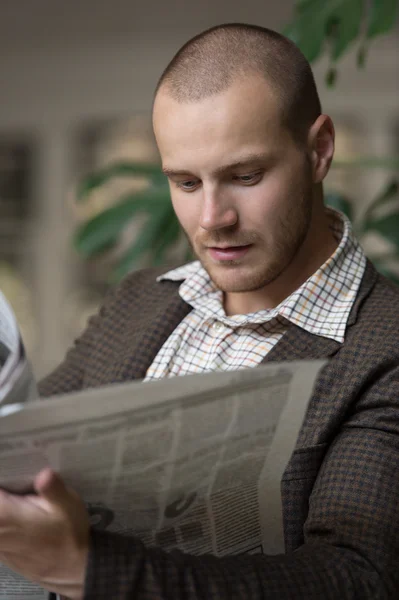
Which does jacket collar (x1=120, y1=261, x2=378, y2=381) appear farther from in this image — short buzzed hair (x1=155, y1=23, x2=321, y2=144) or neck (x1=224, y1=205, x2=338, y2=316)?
short buzzed hair (x1=155, y1=23, x2=321, y2=144)

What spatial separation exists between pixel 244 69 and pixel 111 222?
0.85 m

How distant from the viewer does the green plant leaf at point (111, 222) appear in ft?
5.69

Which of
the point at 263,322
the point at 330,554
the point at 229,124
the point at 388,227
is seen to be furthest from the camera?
the point at 388,227

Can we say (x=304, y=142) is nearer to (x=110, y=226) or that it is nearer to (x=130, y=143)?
(x=110, y=226)

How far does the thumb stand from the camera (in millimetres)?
607

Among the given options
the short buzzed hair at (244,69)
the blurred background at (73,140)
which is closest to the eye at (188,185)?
the short buzzed hair at (244,69)

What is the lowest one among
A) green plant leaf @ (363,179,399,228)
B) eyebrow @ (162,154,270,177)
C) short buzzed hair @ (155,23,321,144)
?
green plant leaf @ (363,179,399,228)

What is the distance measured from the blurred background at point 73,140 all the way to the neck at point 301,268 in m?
4.26

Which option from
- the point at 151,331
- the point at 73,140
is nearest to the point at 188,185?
the point at 151,331

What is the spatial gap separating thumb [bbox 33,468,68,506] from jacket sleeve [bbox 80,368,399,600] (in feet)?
0.21

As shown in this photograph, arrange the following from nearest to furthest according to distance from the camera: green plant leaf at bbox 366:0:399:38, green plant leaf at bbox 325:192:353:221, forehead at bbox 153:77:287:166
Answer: forehead at bbox 153:77:287:166, green plant leaf at bbox 366:0:399:38, green plant leaf at bbox 325:192:353:221

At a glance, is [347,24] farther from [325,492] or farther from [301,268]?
[325,492]

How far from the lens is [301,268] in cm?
111

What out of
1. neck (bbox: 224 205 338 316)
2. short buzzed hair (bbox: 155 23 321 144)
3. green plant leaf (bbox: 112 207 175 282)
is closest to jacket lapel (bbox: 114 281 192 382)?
neck (bbox: 224 205 338 316)
